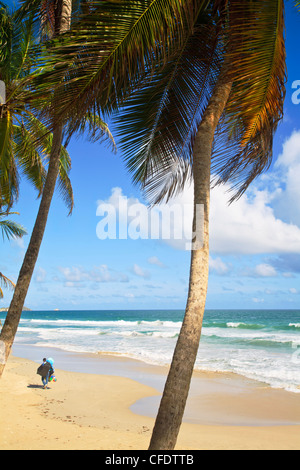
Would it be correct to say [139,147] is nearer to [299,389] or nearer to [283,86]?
[283,86]

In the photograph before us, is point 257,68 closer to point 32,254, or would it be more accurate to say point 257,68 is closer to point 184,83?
point 184,83

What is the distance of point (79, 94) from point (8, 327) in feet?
11.5

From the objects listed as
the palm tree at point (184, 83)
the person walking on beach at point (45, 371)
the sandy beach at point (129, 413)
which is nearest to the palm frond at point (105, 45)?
the palm tree at point (184, 83)

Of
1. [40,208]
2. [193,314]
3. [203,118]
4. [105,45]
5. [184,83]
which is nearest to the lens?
[193,314]

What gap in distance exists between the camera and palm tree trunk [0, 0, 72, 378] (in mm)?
5414

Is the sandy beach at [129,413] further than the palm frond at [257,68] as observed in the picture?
Yes

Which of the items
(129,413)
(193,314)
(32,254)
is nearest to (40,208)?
(32,254)

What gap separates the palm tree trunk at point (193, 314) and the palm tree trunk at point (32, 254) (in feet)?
7.24

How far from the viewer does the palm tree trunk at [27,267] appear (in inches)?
213

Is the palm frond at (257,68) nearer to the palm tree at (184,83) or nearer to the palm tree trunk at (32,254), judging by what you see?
the palm tree at (184,83)

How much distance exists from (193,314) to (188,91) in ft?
9.51

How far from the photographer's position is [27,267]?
225 inches

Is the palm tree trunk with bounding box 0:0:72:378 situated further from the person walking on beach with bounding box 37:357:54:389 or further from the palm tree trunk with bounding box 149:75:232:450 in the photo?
the person walking on beach with bounding box 37:357:54:389
